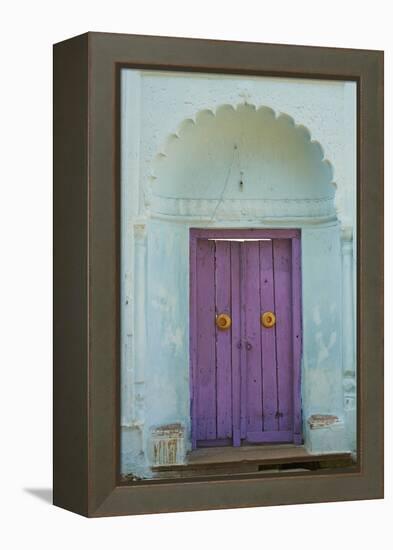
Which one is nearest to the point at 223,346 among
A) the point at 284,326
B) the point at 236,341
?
the point at 236,341

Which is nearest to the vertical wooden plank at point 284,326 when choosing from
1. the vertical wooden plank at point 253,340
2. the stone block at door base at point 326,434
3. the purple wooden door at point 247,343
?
the purple wooden door at point 247,343

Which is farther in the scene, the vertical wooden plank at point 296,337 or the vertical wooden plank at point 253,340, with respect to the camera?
the vertical wooden plank at point 253,340

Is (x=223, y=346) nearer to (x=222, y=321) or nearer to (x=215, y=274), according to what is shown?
(x=222, y=321)

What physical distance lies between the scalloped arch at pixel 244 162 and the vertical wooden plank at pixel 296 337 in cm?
36

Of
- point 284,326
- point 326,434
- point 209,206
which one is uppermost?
point 209,206

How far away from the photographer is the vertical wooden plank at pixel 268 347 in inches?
342

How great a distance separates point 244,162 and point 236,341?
1.12 meters

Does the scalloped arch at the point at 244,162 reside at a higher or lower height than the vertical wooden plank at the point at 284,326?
higher

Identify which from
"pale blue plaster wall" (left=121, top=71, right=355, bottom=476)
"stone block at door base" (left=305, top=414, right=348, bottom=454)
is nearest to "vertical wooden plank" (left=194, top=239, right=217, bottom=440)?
"pale blue plaster wall" (left=121, top=71, right=355, bottom=476)

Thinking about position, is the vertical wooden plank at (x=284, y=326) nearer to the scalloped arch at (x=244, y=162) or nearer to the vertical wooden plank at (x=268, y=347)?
the vertical wooden plank at (x=268, y=347)

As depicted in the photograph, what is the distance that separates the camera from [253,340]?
Answer: 872cm

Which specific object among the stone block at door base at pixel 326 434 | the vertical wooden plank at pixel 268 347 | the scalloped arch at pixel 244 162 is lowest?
the stone block at door base at pixel 326 434

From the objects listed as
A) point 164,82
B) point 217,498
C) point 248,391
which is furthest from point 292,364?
point 164,82

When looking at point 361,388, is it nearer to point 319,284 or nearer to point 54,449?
point 319,284
